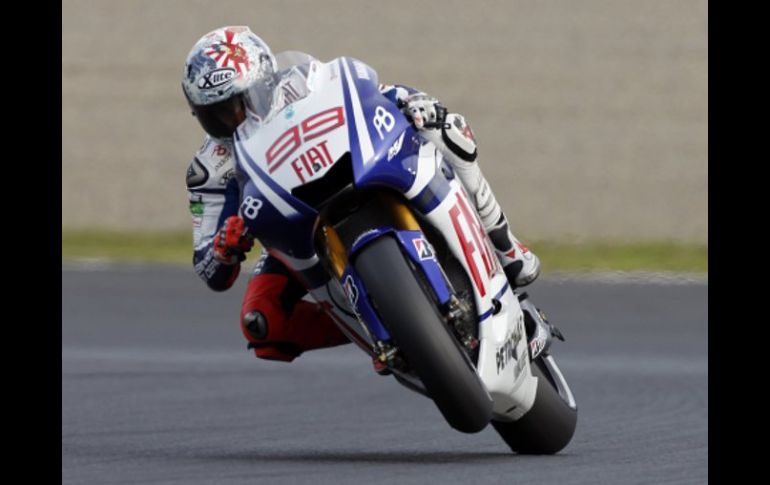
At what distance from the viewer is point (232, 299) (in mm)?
15602

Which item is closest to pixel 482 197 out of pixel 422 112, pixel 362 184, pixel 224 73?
pixel 422 112

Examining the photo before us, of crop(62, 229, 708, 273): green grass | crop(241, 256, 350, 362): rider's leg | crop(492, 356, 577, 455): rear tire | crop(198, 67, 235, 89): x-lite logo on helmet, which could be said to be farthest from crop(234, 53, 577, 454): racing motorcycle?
crop(62, 229, 708, 273): green grass

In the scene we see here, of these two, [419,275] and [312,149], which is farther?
[312,149]

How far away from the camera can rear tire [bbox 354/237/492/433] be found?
6.66 meters

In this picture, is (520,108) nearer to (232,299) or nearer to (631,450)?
(232,299)

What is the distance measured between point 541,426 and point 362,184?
1.35 metres

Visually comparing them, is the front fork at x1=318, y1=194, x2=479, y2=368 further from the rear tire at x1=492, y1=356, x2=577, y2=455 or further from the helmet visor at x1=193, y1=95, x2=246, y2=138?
the rear tire at x1=492, y1=356, x2=577, y2=455

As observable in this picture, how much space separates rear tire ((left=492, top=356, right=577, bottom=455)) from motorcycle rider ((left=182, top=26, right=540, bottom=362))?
473mm

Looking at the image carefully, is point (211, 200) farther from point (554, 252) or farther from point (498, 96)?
point (498, 96)

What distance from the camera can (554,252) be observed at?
1853cm

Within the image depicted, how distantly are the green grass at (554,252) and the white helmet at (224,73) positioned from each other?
1001 cm

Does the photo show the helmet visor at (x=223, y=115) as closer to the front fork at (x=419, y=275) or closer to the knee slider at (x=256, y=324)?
the front fork at (x=419, y=275)
